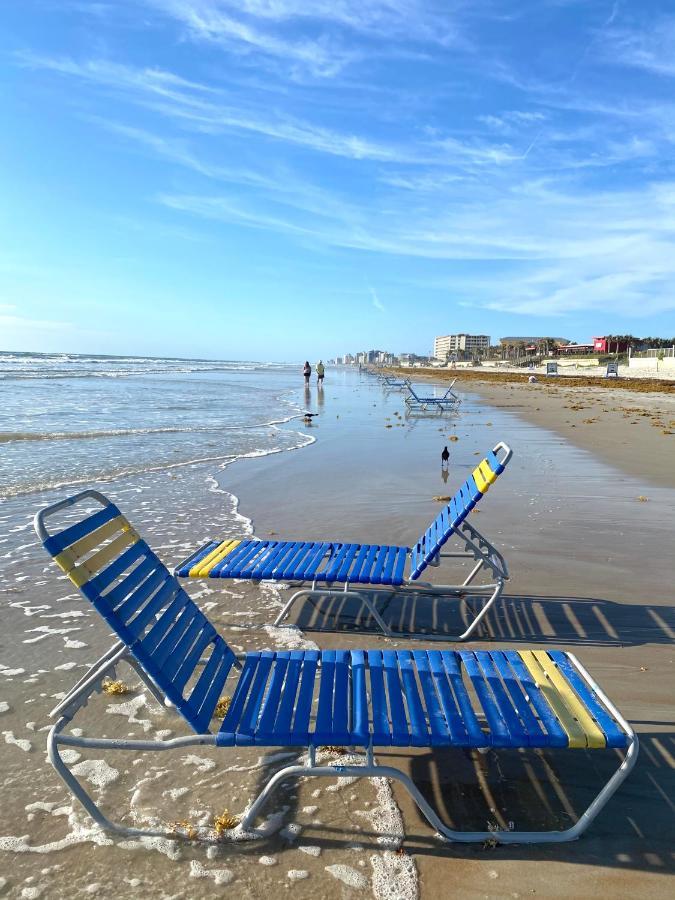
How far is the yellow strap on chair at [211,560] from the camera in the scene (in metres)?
4.56

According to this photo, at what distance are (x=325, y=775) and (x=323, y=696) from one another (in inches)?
14.2

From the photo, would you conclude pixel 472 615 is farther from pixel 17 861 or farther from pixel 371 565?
pixel 17 861

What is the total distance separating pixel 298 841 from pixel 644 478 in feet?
31.3

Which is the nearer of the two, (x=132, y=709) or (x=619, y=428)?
(x=132, y=709)

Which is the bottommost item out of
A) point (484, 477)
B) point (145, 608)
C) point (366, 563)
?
point (366, 563)

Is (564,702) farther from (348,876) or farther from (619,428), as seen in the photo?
(619,428)

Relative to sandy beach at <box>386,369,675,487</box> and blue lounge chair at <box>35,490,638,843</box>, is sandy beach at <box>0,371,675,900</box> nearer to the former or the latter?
blue lounge chair at <box>35,490,638,843</box>

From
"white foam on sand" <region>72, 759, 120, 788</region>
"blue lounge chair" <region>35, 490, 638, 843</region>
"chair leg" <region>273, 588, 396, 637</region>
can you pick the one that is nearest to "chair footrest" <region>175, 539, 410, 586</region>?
"chair leg" <region>273, 588, 396, 637</region>

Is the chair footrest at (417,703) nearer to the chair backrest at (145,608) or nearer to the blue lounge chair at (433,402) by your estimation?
the chair backrest at (145,608)

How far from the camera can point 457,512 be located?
4738 mm

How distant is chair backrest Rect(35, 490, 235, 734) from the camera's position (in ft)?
8.82

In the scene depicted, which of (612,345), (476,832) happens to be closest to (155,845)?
(476,832)

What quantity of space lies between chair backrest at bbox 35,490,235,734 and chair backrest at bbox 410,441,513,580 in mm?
1987

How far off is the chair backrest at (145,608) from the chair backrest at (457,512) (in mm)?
1987
